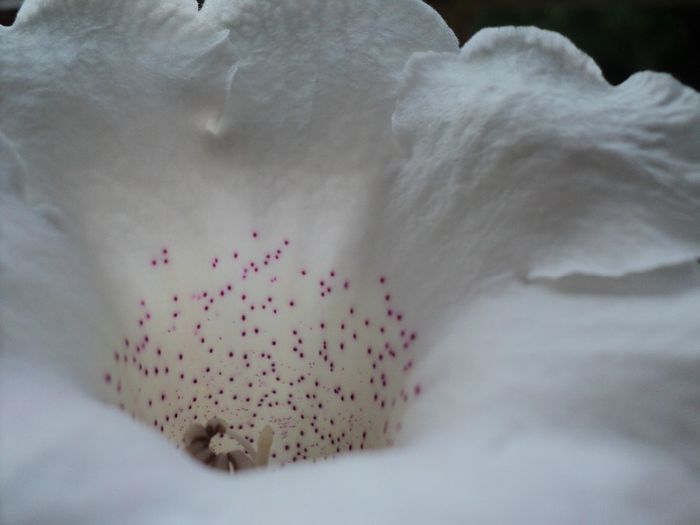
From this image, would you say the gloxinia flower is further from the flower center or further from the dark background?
the dark background

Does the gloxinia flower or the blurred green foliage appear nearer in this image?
the gloxinia flower

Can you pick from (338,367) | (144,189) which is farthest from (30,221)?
(338,367)

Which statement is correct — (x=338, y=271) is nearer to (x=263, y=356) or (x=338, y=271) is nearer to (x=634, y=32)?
(x=263, y=356)

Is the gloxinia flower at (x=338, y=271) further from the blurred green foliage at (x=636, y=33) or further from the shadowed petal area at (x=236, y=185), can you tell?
the blurred green foliage at (x=636, y=33)

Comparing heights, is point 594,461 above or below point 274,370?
above

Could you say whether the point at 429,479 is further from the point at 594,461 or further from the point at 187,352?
the point at 187,352

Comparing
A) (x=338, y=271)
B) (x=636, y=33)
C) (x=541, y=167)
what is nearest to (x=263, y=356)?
(x=338, y=271)

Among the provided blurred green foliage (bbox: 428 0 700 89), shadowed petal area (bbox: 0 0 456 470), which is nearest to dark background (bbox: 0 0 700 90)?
blurred green foliage (bbox: 428 0 700 89)

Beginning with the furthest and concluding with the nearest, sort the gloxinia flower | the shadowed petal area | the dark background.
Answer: the dark background < the shadowed petal area < the gloxinia flower

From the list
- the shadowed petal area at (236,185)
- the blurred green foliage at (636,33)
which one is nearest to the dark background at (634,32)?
the blurred green foliage at (636,33)
